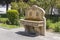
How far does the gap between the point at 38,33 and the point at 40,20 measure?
2.44ft

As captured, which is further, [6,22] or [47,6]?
[6,22]

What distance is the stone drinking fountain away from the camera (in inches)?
453

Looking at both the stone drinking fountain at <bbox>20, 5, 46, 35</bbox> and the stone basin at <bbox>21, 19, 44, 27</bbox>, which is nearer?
the stone basin at <bbox>21, 19, 44, 27</bbox>

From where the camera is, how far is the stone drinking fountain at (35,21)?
11508mm

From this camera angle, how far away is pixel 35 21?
38.4 ft

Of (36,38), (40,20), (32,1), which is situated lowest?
(36,38)

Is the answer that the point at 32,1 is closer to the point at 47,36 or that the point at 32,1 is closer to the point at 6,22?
the point at 6,22

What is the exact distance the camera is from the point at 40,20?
11.9 meters

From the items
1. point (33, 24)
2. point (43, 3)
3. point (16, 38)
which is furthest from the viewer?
point (43, 3)

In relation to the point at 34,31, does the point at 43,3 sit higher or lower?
higher

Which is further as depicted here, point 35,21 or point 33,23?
point 35,21

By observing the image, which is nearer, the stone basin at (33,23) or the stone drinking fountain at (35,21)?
the stone basin at (33,23)

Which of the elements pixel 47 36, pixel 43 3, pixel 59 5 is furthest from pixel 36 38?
pixel 59 5

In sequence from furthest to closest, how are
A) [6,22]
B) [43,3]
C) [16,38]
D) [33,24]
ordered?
[6,22], [43,3], [33,24], [16,38]
